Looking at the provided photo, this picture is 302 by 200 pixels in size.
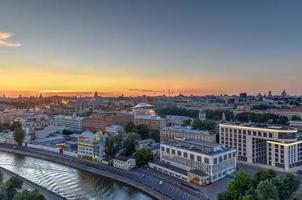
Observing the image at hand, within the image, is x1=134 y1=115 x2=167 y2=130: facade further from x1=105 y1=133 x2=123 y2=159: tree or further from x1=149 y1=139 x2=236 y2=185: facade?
x1=149 y1=139 x2=236 y2=185: facade

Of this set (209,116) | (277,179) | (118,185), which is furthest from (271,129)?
(209,116)

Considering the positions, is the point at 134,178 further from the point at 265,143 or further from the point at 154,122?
the point at 154,122

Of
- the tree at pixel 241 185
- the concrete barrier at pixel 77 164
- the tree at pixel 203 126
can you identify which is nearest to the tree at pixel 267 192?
the tree at pixel 241 185

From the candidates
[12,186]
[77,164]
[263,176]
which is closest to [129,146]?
[77,164]

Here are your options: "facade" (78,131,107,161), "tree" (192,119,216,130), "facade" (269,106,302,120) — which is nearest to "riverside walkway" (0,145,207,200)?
"facade" (78,131,107,161)

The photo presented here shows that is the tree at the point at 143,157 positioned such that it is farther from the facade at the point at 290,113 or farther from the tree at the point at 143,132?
the facade at the point at 290,113

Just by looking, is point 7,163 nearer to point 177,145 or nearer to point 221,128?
point 177,145
